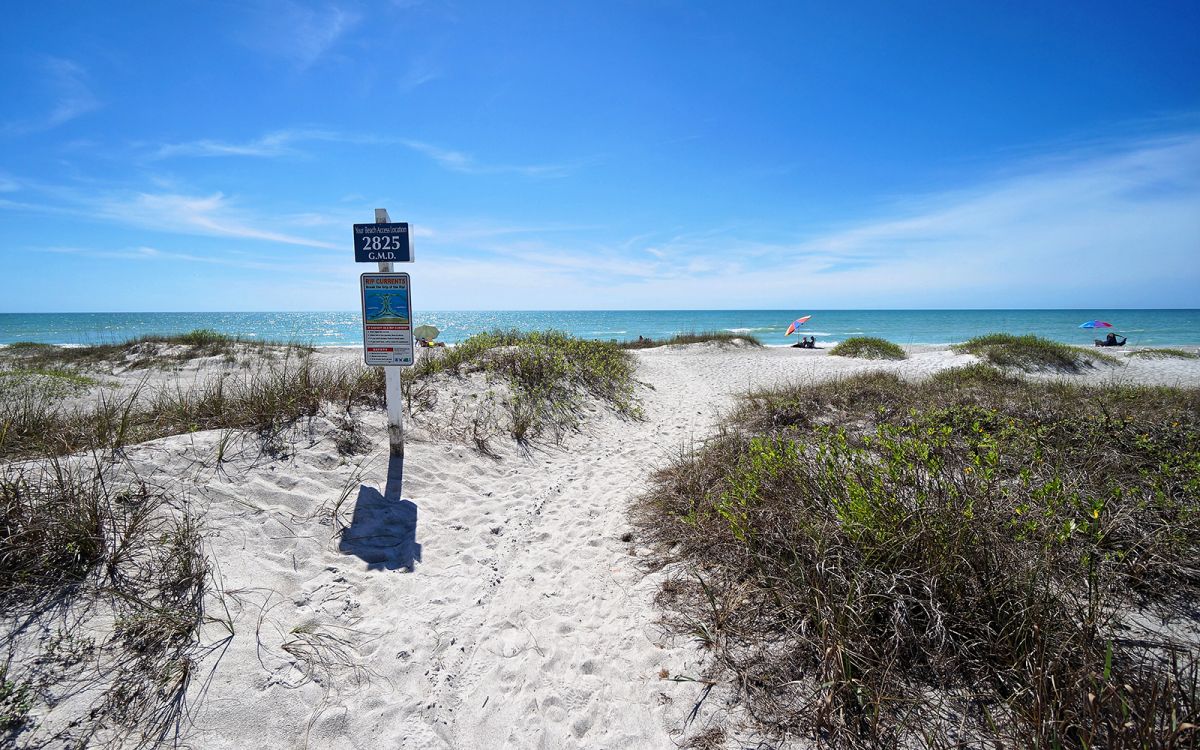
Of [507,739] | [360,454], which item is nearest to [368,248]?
[360,454]

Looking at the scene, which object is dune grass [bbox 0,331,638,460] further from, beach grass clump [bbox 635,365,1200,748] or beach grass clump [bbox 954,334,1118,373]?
beach grass clump [bbox 954,334,1118,373]

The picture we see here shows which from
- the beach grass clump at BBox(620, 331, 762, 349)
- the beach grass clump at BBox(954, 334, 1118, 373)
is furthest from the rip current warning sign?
the beach grass clump at BBox(954, 334, 1118, 373)

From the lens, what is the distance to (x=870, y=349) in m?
19.4

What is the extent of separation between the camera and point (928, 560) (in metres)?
2.80

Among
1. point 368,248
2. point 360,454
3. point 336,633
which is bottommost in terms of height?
point 336,633

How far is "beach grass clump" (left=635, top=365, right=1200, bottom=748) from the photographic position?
2129mm

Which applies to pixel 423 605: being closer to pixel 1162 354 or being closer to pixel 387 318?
pixel 387 318

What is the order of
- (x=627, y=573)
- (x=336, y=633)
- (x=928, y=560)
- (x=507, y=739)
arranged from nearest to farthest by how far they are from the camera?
(x=507, y=739), (x=928, y=560), (x=336, y=633), (x=627, y=573)

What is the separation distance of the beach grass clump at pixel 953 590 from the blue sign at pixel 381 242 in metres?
4.21

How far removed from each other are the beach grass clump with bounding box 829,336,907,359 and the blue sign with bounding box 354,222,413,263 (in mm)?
18967

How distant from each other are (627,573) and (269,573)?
9.26ft

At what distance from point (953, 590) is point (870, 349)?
1942cm

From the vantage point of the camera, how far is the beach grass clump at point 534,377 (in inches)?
303

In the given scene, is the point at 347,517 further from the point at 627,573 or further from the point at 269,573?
the point at 627,573
